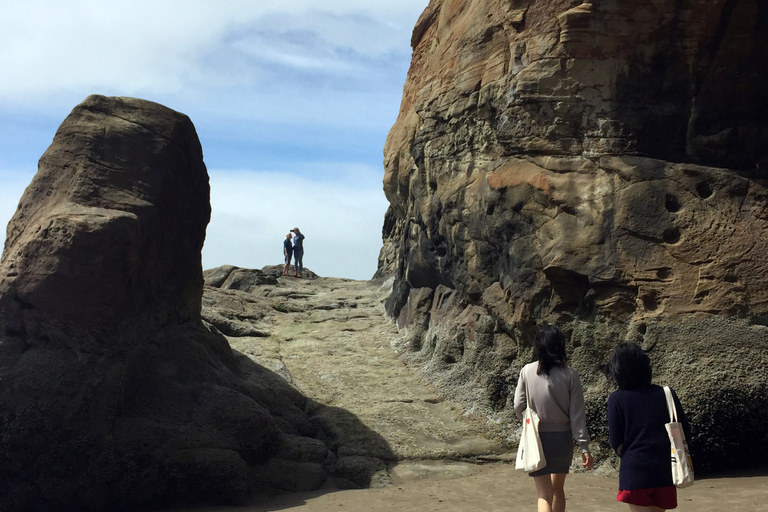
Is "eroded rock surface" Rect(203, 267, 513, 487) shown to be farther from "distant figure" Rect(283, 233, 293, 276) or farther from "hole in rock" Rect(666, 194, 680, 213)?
"distant figure" Rect(283, 233, 293, 276)

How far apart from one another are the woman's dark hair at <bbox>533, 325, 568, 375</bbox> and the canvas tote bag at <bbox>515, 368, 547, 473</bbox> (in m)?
0.30

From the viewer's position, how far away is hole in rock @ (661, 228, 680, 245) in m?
8.22

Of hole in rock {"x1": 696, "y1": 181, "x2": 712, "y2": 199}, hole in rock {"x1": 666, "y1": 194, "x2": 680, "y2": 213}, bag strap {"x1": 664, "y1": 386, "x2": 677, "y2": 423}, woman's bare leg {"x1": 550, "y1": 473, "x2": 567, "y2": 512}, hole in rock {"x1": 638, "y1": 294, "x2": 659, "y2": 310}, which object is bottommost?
woman's bare leg {"x1": 550, "y1": 473, "x2": 567, "y2": 512}

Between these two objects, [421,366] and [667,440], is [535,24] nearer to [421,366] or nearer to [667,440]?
[421,366]

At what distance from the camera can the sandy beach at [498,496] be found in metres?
6.30

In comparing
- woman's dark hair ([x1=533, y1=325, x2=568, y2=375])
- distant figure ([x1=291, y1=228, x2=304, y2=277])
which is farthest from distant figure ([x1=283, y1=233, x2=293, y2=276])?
woman's dark hair ([x1=533, y1=325, x2=568, y2=375])

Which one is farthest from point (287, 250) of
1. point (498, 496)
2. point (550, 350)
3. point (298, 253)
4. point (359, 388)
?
point (550, 350)

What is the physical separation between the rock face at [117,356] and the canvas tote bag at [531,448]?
3.45 m

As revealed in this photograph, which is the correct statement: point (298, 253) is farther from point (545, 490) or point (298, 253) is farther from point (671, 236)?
point (545, 490)

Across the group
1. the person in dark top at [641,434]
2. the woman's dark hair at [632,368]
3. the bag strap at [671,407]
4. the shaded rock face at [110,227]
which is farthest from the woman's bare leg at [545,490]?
the shaded rock face at [110,227]

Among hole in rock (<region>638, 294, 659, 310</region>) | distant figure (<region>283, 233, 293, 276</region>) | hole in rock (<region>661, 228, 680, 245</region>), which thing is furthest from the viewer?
distant figure (<region>283, 233, 293, 276</region>)

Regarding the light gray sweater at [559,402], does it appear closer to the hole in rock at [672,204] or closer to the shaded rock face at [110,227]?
the hole in rock at [672,204]

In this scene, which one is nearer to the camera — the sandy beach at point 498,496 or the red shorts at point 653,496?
the red shorts at point 653,496

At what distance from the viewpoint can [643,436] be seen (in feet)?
13.3
